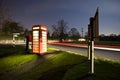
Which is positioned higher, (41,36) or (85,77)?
(41,36)

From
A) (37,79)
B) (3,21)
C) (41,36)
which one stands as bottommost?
(37,79)

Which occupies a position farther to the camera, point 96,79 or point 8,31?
point 8,31

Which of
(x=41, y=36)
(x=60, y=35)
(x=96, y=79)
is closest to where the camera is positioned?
(x=96, y=79)

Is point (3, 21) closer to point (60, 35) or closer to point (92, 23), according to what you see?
point (92, 23)

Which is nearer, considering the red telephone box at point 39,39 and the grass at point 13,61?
the grass at point 13,61

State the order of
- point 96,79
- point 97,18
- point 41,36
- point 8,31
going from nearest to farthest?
point 96,79, point 97,18, point 41,36, point 8,31

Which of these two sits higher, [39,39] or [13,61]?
[39,39]

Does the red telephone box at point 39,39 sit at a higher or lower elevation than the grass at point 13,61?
higher

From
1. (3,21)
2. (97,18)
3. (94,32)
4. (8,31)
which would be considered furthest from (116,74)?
(8,31)

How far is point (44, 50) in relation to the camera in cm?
1858

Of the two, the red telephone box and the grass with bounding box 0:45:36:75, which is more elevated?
the red telephone box

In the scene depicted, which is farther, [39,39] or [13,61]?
[39,39]

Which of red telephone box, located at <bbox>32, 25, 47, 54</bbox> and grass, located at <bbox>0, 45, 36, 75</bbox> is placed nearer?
grass, located at <bbox>0, 45, 36, 75</bbox>

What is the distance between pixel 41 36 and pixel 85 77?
407 inches
